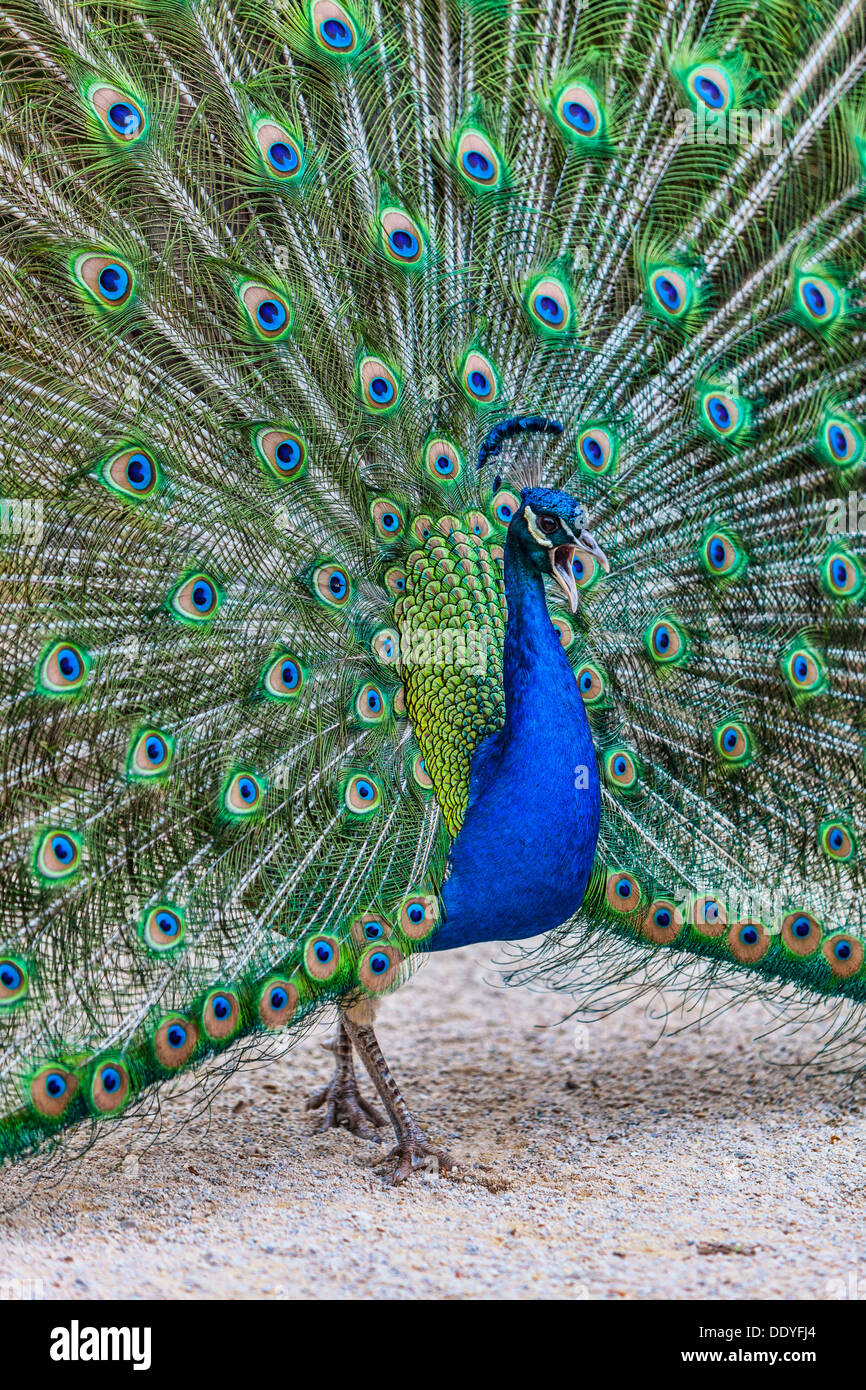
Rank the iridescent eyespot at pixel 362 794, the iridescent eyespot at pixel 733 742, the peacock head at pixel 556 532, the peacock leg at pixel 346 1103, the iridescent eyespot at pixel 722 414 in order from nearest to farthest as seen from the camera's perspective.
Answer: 1. the peacock head at pixel 556 532
2. the iridescent eyespot at pixel 362 794
3. the iridescent eyespot at pixel 722 414
4. the iridescent eyespot at pixel 733 742
5. the peacock leg at pixel 346 1103

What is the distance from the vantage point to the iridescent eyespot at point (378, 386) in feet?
10.9

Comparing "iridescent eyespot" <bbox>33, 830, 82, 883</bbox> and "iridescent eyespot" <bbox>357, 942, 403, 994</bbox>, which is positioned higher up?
"iridescent eyespot" <bbox>33, 830, 82, 883</bbox>

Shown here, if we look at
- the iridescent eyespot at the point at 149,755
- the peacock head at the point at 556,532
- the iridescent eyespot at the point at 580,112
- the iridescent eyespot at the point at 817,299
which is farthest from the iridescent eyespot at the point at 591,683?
the iridescent eyespot at the point at 580,112

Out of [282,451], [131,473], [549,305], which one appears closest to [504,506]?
[549,305]

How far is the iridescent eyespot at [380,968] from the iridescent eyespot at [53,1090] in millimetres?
676

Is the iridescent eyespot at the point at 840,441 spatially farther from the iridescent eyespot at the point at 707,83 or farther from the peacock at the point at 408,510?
the iridescent eyespot at the point at 707,83

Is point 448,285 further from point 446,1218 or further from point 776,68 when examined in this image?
point 446,1218

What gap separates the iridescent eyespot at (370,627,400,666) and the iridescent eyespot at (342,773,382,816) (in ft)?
0.92

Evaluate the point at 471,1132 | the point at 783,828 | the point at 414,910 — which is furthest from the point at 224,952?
the point at 783,828

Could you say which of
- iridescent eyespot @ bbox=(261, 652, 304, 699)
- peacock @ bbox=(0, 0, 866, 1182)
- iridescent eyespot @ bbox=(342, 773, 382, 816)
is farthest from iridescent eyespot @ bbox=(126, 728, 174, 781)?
iridescent eyespot @ bbox=(342, 773, 382, 816)

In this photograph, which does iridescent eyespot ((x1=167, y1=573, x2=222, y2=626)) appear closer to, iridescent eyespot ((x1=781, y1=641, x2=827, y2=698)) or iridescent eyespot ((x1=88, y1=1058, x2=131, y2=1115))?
iridescent eyespot ((x1=88, y1=1058, x2=131, y2=1115))

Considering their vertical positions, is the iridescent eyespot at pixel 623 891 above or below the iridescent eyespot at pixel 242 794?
below

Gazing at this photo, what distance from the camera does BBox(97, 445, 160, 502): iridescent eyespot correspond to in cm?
308

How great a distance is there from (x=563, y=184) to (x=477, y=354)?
17.6 inches
